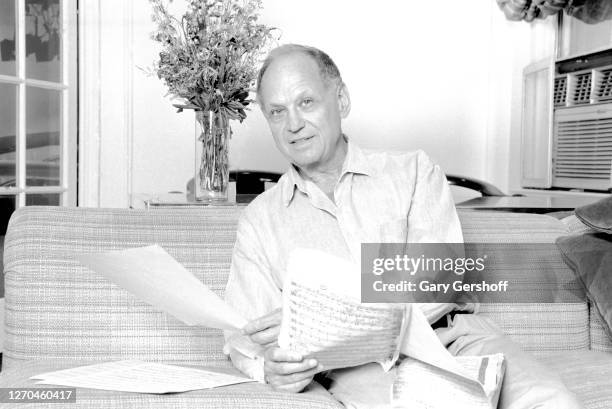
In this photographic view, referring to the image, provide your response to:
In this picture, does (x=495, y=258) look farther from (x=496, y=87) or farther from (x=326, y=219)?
(x=496, y=87)

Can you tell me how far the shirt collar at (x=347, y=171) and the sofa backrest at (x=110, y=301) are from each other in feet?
0.53

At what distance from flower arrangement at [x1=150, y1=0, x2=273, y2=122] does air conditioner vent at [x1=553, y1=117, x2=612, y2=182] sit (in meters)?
3.26

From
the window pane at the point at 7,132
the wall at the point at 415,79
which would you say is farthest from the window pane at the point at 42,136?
the wall at the point at 415,79

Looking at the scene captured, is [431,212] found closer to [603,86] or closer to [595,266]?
[595,266]

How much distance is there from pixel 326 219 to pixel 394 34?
419 centimetres

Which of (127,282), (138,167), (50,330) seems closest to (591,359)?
(127,282)

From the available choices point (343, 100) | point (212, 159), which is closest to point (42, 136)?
point (212, 159)

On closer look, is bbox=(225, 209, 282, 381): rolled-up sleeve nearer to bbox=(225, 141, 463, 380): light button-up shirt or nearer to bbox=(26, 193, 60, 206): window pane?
bbox=(225, 141, 463, 380): light button-up shirt

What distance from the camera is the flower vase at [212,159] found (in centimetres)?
249

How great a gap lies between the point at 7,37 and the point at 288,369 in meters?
2.89

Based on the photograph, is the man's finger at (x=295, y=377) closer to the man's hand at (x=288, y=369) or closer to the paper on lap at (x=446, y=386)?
the man's hand at (x=288, y=369)

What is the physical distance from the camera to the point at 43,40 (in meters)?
3.99

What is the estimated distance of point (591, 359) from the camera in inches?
67.5

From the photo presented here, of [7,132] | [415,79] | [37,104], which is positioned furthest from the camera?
[415,79]
